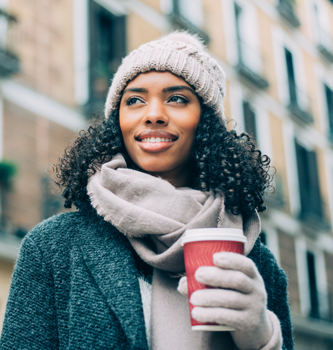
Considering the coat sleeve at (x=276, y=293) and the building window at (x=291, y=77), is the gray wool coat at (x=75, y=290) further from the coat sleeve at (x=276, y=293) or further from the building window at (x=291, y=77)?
the building window at (x=291, y=77)

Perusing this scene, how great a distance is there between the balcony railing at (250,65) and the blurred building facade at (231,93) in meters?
0.04

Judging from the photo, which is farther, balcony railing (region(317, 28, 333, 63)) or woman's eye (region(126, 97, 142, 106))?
balcony railing (region(317, 28, 333, 63))

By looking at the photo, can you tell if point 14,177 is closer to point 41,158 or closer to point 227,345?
point 41,158

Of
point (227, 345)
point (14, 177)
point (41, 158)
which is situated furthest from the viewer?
point (41, 158)

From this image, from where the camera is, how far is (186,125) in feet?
6.82

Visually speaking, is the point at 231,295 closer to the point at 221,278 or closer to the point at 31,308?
the point at 221,278

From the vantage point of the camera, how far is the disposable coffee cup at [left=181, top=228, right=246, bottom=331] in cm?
138

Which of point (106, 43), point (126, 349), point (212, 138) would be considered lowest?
point (126, 349)

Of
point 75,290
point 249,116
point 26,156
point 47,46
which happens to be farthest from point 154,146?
point 249,116

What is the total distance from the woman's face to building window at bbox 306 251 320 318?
14.2m

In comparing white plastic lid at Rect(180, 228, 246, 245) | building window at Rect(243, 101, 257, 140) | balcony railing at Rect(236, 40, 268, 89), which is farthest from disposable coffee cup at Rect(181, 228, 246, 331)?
balcony railing at Rect(236, 40, 268, 89)

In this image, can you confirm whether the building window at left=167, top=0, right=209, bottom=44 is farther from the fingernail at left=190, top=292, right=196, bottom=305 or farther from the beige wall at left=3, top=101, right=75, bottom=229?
the fingernail at left=190, top=292, right=196, bottom=305

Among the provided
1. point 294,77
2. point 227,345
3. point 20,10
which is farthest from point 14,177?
point 294,77

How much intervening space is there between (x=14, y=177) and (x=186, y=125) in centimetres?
718
